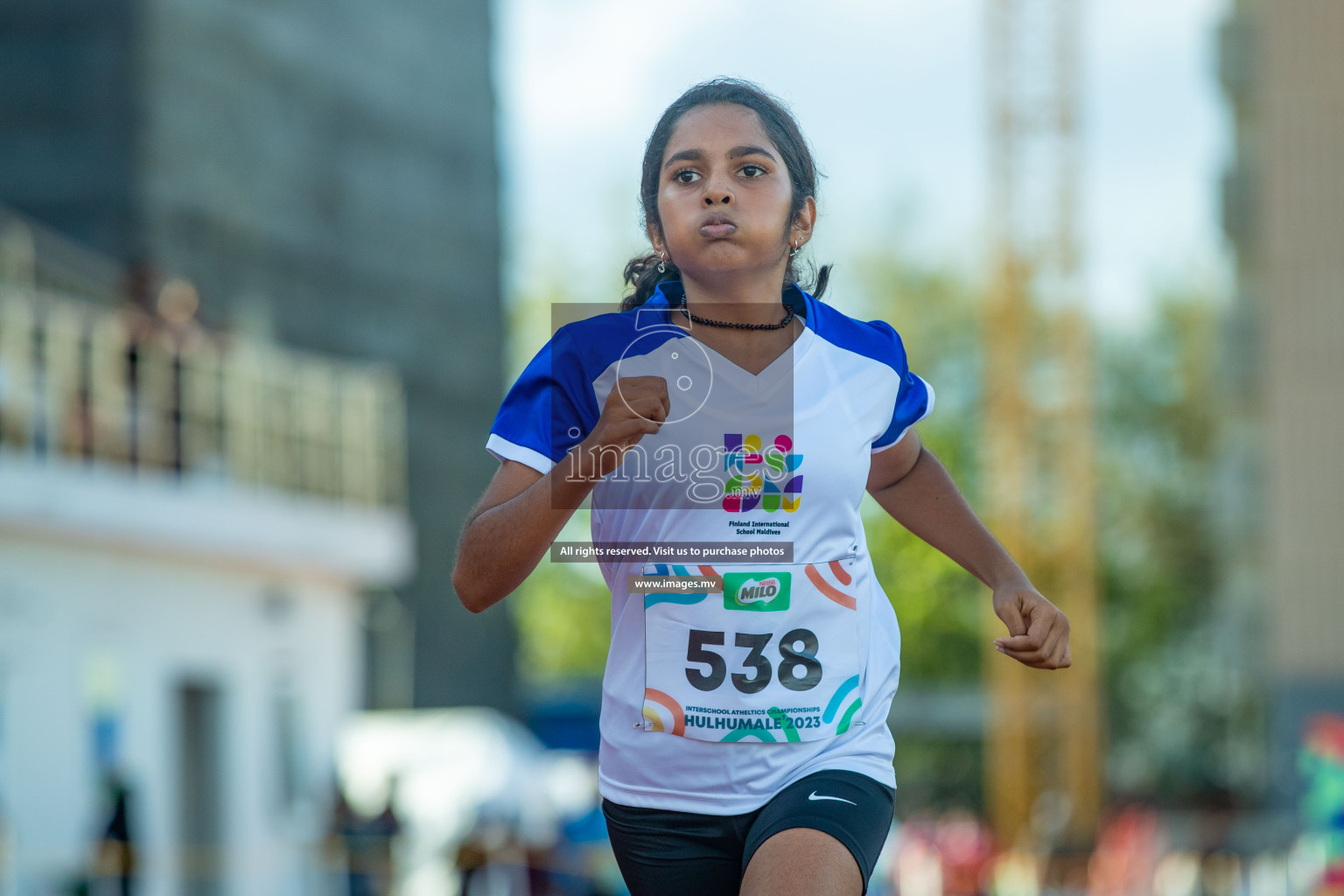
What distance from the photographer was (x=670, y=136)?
312 centimetres

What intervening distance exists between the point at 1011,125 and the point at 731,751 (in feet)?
142

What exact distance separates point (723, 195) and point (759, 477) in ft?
1.56

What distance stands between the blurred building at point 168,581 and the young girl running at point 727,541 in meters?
10.7

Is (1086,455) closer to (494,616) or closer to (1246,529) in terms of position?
(1246,529)

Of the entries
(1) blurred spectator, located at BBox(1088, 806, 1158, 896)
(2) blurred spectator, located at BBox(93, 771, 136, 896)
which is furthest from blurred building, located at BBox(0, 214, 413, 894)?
(1) blurred spectator, located at BBox(1088, 806, 1158, 896)

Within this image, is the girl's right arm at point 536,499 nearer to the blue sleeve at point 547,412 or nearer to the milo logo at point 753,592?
the blue sleeve at point 547,412

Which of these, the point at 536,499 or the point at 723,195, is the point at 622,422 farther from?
the point at 723,195

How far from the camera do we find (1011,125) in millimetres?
44531

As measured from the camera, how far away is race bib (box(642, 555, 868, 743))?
289cm

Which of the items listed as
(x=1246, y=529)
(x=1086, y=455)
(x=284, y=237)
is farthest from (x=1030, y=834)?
(x=284, y=237)

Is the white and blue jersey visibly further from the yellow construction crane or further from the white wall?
the yellow construction crane

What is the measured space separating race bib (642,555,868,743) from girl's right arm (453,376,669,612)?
26 centimetres

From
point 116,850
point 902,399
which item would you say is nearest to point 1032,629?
point 902,399

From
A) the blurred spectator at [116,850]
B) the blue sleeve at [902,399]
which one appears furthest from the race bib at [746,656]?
the blurred spectator at [116,850]
